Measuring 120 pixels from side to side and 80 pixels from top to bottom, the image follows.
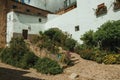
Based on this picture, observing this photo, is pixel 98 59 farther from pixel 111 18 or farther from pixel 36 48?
pixel 36 48

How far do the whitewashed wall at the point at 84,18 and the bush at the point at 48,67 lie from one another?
6583 mm

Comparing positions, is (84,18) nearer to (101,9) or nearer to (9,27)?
Answer: (101,9)

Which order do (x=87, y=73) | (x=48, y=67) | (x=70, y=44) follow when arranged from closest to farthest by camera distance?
(x=87, y=73), (x=48, y=67), (x=70, y=44)

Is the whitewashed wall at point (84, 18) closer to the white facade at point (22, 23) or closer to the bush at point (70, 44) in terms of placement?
the bush at point (70, 44)

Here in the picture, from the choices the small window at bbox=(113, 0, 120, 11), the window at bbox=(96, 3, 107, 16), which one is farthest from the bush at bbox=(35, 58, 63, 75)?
the small window at bbox=(113, 0, 120, 11)

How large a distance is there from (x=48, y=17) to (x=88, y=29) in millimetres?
13614

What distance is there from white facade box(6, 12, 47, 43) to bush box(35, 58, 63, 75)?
13117mm

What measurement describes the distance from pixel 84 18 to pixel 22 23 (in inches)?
472

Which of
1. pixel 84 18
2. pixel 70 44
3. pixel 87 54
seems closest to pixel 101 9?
pixel 84 18

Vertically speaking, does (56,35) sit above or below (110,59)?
above

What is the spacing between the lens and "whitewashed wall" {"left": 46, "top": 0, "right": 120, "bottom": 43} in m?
20.6

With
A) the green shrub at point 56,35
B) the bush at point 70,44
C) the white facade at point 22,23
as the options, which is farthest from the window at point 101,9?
the white facade at point 22,23

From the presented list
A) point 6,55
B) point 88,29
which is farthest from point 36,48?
point 88,29

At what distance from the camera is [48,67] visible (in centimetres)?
1844
